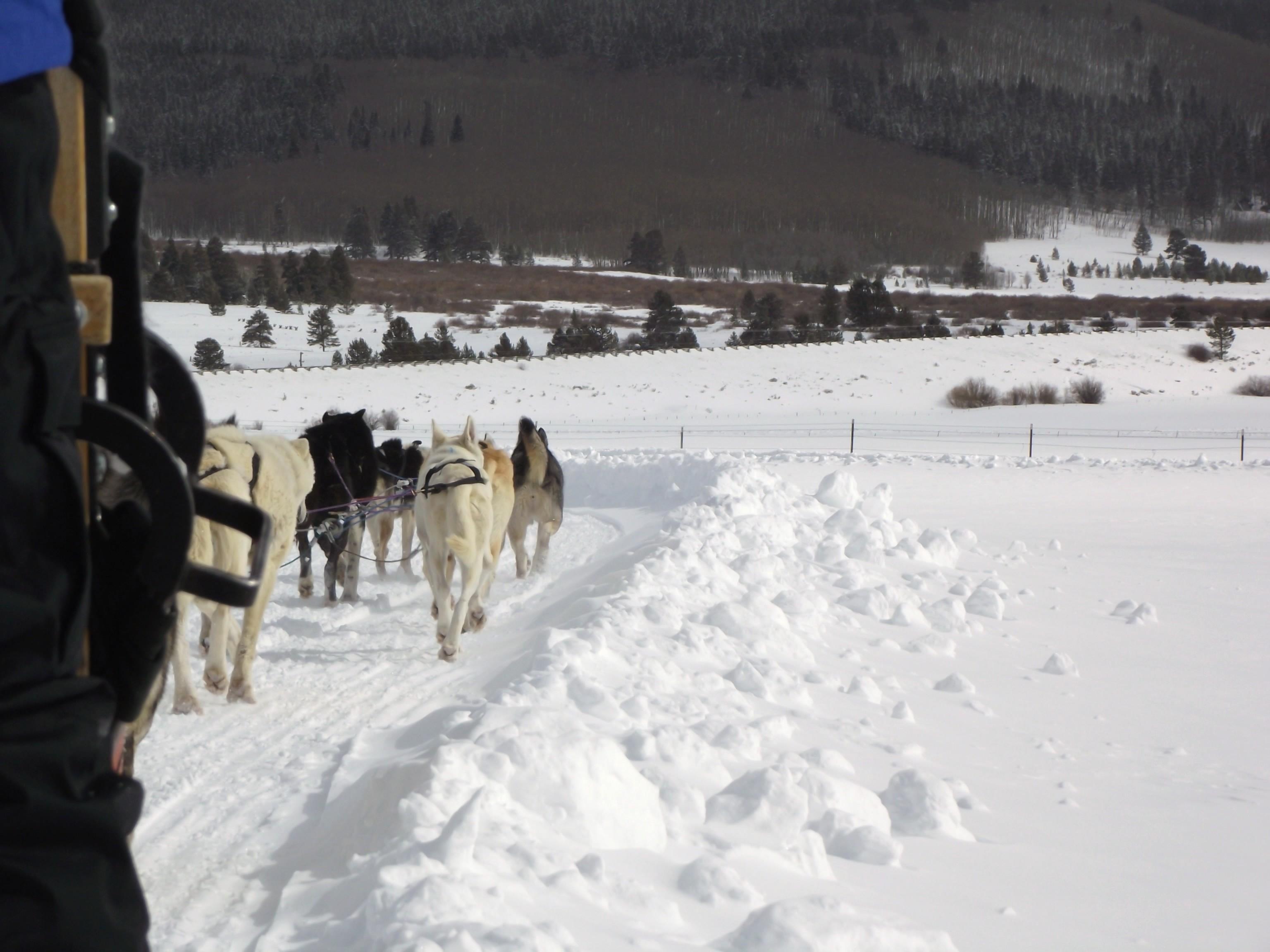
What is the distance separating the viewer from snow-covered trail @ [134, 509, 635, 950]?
147 inches

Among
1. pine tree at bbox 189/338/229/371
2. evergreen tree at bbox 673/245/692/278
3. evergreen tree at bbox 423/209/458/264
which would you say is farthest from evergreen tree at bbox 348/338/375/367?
evergreen tree at bbox 423/209/458/264

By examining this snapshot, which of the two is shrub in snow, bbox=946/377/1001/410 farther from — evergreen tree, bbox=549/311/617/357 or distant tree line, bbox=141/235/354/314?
distant tree line, bbox=141/235/354/314

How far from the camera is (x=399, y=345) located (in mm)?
42312

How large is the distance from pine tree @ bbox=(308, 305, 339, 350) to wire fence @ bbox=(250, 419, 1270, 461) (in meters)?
16.5

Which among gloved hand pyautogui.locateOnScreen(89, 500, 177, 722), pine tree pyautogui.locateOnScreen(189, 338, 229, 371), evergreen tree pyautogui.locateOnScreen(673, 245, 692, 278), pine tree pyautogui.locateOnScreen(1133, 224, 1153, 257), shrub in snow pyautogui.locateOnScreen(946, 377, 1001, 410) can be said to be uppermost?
A: pine tree pyautogui.locateOnScreen(1133, 224, 1153, 257)

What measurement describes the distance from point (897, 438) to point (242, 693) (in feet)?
82.0

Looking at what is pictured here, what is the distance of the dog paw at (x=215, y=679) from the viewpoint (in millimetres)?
5840

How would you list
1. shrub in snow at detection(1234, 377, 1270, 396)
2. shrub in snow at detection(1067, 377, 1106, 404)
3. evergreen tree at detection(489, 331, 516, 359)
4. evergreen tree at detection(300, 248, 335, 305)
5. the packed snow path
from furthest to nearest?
1. evergreen tree at detection(300, 248, 335, 305)
2. evergreen tree at detection(489, 331, 516, 359)
3. shrub in snow at detection(1234, 377, 1270, 396)
4. shrub in snow at detection(1067, 377, 1106, 404)
5. the packed snow path

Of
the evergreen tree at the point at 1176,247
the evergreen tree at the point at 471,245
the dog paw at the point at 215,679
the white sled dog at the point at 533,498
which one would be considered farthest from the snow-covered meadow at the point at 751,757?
the evergreen tree at the point at 1176,247

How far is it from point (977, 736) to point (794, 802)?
2.19 metres

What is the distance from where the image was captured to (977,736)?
601 cm

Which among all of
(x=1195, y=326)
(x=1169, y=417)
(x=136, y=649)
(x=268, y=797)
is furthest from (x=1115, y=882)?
(x=1195, y=326)

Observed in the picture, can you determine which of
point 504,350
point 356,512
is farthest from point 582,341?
point 356,512

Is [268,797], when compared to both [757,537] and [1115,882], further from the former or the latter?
[757,537]
